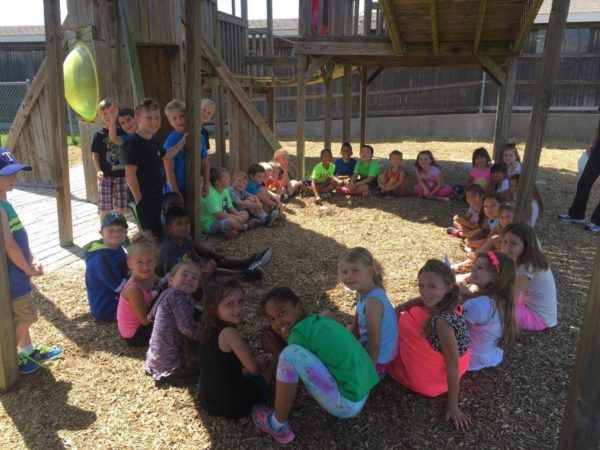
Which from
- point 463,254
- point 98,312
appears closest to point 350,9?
point 463,254

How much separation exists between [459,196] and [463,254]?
2.92m

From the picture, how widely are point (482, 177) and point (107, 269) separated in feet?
19.4

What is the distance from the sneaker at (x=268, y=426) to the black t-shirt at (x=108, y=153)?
11.5 ft

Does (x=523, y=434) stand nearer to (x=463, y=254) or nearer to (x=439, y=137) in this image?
(x=463, y=254)

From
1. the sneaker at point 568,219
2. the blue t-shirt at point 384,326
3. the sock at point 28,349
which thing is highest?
the blue t-shirt at point 384,326

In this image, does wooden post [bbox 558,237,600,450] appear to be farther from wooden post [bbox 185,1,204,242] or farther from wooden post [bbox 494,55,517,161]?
wooden post [bbox 494,55,517,161]

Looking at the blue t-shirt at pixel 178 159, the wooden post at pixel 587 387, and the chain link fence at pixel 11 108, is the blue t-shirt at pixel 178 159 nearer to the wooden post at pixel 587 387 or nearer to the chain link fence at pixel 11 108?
the wooden post at pixel 587 387

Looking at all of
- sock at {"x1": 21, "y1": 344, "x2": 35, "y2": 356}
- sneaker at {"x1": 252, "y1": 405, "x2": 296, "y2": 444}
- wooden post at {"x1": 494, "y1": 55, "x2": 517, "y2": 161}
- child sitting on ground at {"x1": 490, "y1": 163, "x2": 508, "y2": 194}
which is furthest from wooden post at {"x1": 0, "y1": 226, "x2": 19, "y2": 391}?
wooden post at {"x1": 494, "y1": 55, "x2": 517, "y2": 161}

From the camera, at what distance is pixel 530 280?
3.74 meters

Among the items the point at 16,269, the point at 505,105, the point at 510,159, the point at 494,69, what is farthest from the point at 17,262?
the point at 494,69

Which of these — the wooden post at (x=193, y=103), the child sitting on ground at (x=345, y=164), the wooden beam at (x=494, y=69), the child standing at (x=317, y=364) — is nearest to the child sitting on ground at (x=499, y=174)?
the wooden beam at (x=494, y=69)

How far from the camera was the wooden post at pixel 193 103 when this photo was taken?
4277 millimetres

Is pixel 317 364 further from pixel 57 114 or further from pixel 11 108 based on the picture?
pixel 11 108

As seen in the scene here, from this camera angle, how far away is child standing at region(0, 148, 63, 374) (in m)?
3.04
